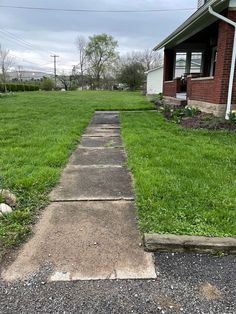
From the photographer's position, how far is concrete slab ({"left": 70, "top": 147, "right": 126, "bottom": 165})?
4.69 meters

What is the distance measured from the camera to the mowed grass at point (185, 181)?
266cm

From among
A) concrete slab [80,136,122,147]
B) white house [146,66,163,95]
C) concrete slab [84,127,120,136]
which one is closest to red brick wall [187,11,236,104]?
concrete slab [84,127,120,136]

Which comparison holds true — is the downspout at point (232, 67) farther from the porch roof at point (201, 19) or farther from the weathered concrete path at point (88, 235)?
the weathered concrete path at point (88, 235)

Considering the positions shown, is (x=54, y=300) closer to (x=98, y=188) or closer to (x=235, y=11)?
(x=98, y=188)

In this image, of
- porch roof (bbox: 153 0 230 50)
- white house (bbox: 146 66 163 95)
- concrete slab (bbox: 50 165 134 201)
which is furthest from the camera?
white house (bbox: 146 66 163 95)

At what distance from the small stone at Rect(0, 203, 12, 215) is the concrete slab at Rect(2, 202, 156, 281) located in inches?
13.5

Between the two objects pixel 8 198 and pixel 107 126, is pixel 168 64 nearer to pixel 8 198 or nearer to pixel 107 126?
pixel 107 126

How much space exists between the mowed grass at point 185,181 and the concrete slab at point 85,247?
27 cm

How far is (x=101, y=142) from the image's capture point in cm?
623

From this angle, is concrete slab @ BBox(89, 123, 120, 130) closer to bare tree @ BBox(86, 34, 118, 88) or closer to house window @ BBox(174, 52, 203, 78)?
house window @ BBox(174, 52, 203, 78)

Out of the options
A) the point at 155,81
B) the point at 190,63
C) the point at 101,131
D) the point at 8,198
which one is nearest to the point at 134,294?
the point at 8,198

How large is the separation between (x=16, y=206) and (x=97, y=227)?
0.93 meters

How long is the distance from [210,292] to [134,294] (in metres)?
0.49

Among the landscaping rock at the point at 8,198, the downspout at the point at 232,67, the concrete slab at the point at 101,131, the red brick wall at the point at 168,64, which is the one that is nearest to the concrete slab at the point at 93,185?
the landscaping rock at the point at 8,198
